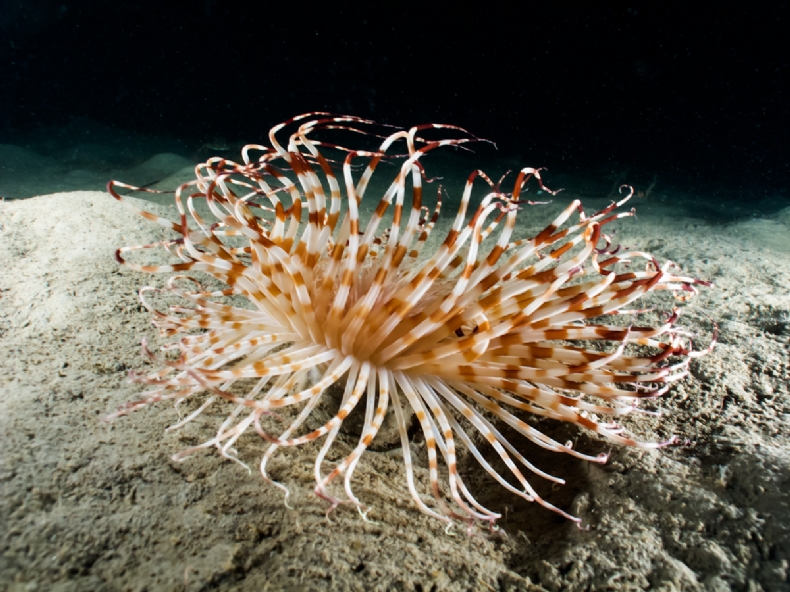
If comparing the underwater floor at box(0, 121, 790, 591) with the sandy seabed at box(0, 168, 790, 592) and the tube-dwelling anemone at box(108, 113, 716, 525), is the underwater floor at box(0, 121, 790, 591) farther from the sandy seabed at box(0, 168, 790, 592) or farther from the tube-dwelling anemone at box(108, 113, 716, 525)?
the tube-dwelling anemone at box(108, 113, 716, 525)

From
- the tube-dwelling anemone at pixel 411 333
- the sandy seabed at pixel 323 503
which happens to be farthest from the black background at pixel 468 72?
the sandy seabed at pixel 323 503

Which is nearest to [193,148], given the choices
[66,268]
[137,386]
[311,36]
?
[311,36]

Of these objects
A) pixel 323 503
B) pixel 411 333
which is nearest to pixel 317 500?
pixel 323 503

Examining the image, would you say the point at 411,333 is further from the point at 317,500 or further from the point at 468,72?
the point at 468,72

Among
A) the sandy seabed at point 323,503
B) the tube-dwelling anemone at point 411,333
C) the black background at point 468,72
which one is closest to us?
the sandy seabed at point 323,503

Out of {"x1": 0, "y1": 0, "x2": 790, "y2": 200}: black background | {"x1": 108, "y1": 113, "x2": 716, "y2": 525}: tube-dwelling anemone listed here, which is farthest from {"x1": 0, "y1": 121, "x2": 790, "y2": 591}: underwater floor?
{"x1": 0, "y1": 0, "x2": 790, "y2": 200}: black background

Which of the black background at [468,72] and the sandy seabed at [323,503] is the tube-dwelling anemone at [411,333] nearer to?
the sandy seabed at [323,503]
